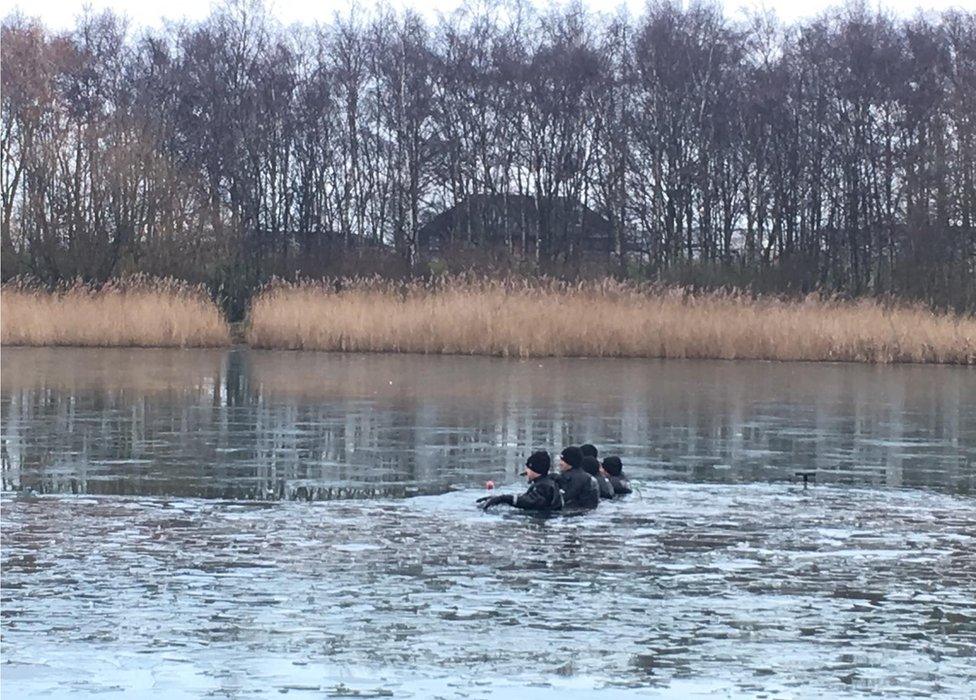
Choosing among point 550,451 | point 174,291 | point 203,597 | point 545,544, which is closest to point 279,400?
point 550,451

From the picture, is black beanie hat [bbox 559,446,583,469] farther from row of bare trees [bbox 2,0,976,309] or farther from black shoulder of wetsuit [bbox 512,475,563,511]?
row of bare trees [bbox 2,0,976,309]

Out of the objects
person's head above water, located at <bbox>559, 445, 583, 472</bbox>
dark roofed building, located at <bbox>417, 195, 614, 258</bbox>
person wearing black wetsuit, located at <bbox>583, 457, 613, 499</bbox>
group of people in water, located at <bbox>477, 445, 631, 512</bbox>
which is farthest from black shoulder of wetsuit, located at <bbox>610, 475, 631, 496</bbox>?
dark roofed building, located at <bbox>417, 195, 614, 258</bbox>

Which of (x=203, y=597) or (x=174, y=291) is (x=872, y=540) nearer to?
(x=203, y=597)

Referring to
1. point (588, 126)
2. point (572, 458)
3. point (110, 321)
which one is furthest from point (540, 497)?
point (588, 126)

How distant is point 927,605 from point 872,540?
2.42 metres

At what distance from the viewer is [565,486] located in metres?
13.8

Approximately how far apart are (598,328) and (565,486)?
68.1 feet

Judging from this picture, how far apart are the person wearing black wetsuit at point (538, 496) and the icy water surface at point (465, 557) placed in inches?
6.8

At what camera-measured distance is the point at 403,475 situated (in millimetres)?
15969

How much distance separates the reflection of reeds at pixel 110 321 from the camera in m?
35.4

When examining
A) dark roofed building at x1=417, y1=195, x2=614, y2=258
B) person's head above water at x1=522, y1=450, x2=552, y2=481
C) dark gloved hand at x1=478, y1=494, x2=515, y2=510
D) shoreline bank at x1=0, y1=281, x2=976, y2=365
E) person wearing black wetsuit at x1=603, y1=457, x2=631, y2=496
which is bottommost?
dark gloved hand at x1=478, y1=494, x2=515, y2=510

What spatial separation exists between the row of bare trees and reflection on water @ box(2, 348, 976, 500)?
78.1 ft

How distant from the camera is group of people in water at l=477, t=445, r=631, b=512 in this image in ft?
44.2

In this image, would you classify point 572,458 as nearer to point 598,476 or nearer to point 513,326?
point 598,476
